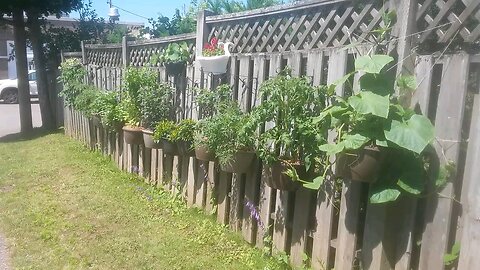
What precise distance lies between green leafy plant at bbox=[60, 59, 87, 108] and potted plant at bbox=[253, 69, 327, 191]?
567cm

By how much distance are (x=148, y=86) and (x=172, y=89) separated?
12.6 inches

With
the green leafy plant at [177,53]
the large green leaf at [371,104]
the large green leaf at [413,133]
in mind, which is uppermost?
the green leafy plant at [177,53]

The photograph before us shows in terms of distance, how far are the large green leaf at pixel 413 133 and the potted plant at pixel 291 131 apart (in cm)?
67

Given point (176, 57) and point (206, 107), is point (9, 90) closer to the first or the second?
point (176, 57)

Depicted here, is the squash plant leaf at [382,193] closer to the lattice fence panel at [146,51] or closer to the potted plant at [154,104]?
the lattice fence panel at [146,51]

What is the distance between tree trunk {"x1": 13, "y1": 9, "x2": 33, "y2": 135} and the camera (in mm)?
10242

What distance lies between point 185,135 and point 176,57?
108cm

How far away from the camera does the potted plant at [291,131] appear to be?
3.16m

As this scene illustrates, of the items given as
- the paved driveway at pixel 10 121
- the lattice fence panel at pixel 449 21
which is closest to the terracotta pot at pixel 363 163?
the lattice fence panel at pixel 449 21

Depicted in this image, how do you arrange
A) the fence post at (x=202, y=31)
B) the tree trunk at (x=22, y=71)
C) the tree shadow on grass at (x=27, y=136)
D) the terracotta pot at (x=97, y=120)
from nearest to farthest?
the fence post at (x=202, y=31) → the terracotta pot at (x=97, y=120) → the tree shadow on grass at (x=27, y=136) → the tree trunk at (x=22, y=71)

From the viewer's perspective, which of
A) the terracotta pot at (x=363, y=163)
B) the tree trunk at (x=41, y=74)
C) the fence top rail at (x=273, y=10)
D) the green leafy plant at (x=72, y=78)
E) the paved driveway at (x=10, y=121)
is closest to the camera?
the terracotta pot at (x=363, y=163)

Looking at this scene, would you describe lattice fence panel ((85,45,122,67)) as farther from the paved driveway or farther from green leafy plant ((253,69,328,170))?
green leafy plant ((253,69,328,170))

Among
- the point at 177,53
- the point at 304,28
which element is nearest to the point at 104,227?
the point at 177,53

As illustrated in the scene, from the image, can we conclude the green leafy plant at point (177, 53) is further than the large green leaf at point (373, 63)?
Yes
